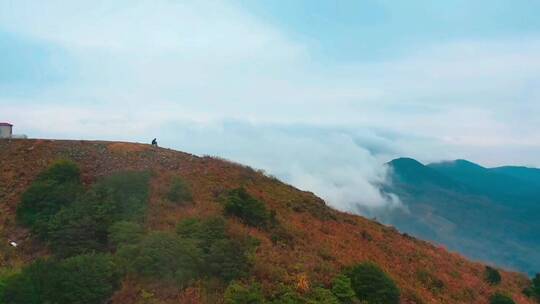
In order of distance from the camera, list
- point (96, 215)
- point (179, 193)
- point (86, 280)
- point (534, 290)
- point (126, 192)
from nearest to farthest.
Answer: point (86, 280) < point (96, 215) < point (126, 192) < point (179, 193) < point (534, 290)

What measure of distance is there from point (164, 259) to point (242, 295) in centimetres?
318

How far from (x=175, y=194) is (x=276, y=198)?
759cm

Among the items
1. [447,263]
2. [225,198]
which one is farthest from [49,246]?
[447,263]

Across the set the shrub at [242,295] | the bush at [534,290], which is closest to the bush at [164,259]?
the shrub at [242,295]

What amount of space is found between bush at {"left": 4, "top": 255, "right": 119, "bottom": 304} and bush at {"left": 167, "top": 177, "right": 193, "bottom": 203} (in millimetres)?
7843

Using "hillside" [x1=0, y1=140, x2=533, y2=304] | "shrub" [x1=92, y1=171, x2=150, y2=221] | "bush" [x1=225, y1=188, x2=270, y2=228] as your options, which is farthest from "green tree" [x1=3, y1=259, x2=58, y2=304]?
"bush" [x1=225, y1=188, x2=270, y2=228]

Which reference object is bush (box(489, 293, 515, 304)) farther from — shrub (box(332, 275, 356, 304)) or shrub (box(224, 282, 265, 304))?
shrub (box(224, 282, 265, 304))

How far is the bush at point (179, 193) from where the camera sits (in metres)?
26.0

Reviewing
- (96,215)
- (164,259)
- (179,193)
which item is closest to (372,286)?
(164,259)

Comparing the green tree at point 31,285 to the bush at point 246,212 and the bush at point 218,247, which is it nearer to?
the bush at point 218,247

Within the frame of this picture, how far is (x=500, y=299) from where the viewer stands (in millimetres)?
26641

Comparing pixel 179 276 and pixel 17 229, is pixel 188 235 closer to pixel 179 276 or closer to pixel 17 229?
pixel 179 276

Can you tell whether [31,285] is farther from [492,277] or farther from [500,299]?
[492,277]

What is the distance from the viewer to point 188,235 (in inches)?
816
